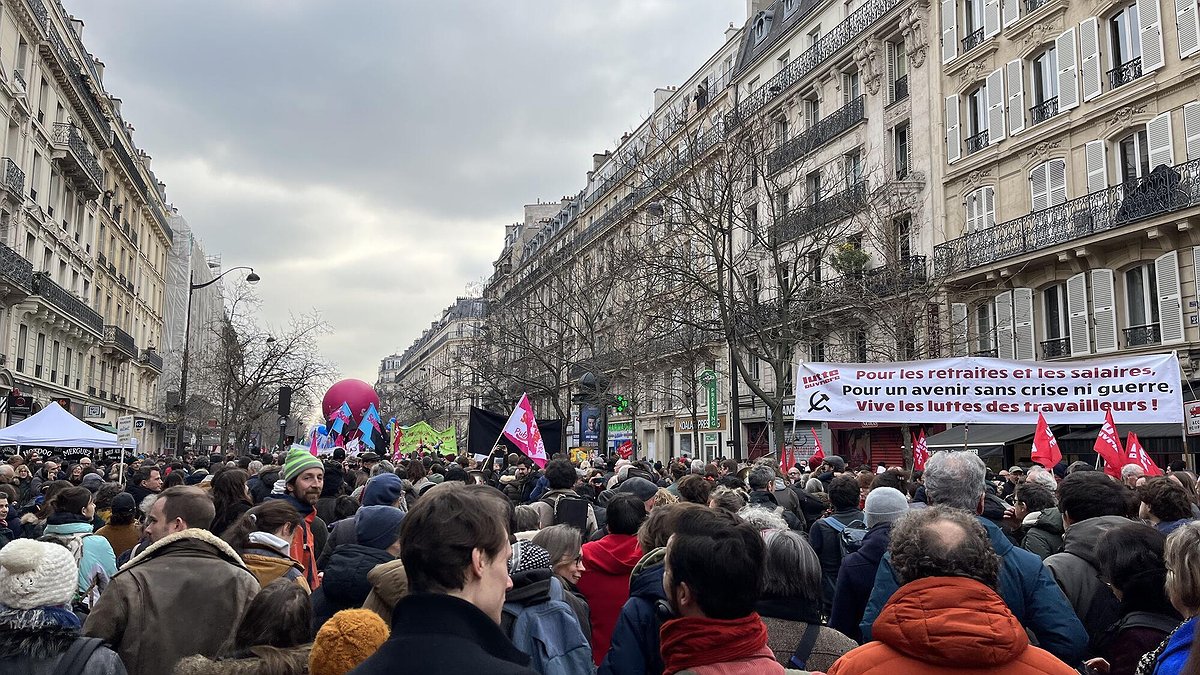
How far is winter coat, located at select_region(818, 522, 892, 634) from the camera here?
4.61 m

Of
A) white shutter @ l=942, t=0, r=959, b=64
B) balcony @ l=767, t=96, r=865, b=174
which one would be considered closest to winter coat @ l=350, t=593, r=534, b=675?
white shutter @ l=942, t=0, r=959, b=64

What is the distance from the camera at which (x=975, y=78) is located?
27.9m

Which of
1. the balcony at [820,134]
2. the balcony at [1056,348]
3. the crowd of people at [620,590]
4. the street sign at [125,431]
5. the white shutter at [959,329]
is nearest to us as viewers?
the crowd of people at [620,590]

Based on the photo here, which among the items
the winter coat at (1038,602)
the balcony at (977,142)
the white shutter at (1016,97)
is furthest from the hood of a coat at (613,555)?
the balcony at (977,142)

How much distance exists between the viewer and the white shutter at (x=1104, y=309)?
75.4 ft

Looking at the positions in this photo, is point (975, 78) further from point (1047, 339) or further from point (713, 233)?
point (713, 233)

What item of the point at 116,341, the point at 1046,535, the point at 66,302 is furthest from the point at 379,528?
the point at 116,341

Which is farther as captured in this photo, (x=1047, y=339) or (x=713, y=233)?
(x=1047, y=339)

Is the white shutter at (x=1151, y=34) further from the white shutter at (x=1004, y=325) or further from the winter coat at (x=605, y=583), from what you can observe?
the winter coat at (x=605, y=583)

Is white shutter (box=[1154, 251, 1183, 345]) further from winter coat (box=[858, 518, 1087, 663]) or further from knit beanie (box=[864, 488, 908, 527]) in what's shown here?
winter coat (box=[858, 518, 1087, 663])

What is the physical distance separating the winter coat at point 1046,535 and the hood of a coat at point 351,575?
3887 millimetres

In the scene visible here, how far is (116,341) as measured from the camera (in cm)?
4612

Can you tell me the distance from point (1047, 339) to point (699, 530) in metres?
25.2

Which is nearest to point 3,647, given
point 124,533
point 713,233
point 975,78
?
point 124,533
